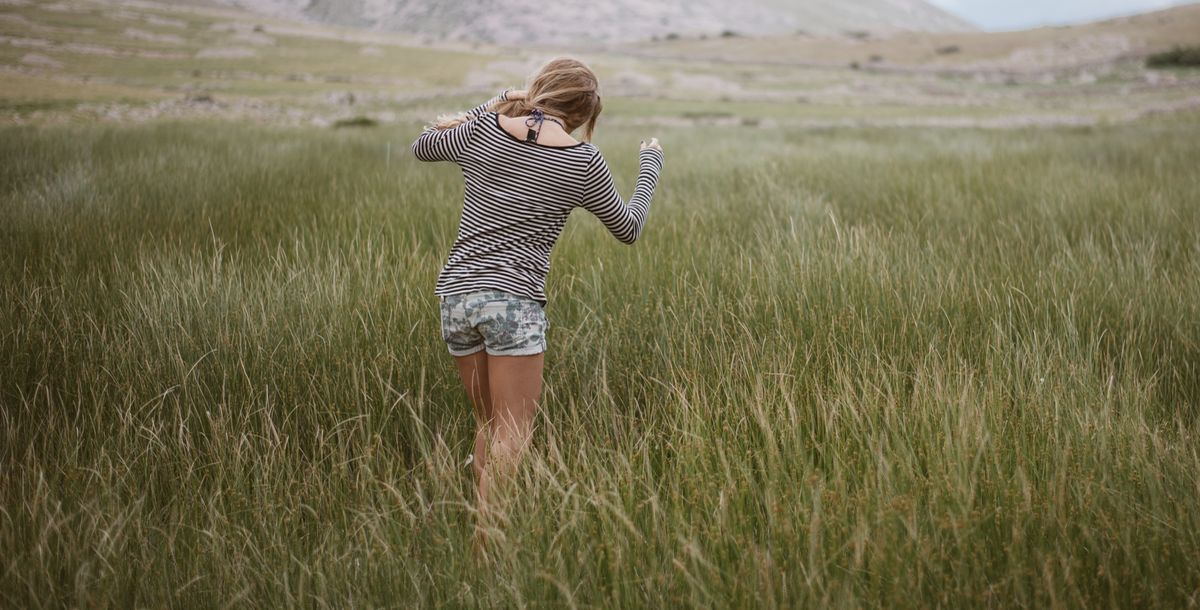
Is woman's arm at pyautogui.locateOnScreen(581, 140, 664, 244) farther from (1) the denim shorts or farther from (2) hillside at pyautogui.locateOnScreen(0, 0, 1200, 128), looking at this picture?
(2) hillside at pyautogui.locateOnScreen(0, 0, 1200, 128)

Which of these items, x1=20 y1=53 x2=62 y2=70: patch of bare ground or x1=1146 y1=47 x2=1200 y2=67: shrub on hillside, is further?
x1=1146 y1=47 x2=1200 y2=67: shrub on hillside

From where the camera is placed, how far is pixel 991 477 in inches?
63.0

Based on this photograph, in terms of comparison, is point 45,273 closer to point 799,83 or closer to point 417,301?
point 417,301

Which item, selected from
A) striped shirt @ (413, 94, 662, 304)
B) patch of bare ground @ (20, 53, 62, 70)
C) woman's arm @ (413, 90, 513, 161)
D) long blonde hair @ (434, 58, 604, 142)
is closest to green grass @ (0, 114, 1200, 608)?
striped shirt @ (413, 94, 662, 304)

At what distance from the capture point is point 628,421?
7.48 ft

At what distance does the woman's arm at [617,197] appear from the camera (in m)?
1.87

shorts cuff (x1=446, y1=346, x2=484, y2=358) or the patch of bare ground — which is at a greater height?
the patch of bare ground

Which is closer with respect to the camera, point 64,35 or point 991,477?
point 991,477

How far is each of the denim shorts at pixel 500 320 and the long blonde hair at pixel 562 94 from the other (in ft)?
1.84

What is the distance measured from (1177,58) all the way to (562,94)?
5675 cm

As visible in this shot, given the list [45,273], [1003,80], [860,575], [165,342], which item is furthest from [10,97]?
[1003,80]

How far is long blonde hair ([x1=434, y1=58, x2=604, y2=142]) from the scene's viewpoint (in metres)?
1.92

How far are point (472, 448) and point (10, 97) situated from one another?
9.34 meters

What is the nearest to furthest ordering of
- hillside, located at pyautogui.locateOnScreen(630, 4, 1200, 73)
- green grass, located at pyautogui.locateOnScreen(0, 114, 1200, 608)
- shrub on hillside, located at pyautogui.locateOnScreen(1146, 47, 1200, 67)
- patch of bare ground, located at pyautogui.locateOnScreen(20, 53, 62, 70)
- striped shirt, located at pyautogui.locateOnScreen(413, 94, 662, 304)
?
green grass, located at pyautogui.locateOnScreen(0, 114, 1200, 608)
striped shirt, located at pyautogui.locateOnScreen(413, 94, 662, 304)
patch of bare ground, located at pyautogui.locateOnScreen(20, 53, 62, 70)
shrub on hillside, located at pyautogui.locateOnScreen(1146, 47, 1200, 67)
hillside, located at pyautogui.locateOnScreen(630, 4, 1200, 73)
